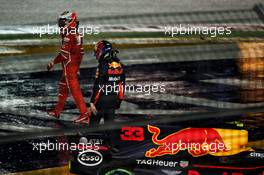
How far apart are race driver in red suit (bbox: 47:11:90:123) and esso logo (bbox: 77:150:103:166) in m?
0.36

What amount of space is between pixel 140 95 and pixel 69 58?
1.42 ft

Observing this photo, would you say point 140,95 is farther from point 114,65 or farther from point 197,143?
point 197,143

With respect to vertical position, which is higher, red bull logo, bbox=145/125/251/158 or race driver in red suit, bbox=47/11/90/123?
race driver in red suit, bbox=47/11/90/123

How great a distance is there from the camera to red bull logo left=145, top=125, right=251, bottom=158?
285 centimetres

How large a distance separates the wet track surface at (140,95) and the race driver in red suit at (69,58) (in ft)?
0.11

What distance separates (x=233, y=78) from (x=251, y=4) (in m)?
0.44

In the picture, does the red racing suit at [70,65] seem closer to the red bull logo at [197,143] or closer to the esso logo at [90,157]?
the esso logo at [90,157]

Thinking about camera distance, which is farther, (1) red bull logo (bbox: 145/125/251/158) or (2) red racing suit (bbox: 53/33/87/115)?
(1) red bull logo (bbox: 145/125/251/158)

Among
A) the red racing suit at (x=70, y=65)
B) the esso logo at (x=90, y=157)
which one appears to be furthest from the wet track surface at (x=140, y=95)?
the esso logo at (x=90, y=157)

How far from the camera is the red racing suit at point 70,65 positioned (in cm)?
259

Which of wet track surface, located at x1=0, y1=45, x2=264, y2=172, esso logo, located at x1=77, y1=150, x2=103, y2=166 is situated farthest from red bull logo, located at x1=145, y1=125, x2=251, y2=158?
esso logo, located at x1=77, y1=150, x2=103, y2=166

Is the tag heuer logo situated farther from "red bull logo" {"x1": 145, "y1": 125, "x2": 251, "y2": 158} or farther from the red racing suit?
the red racing suit

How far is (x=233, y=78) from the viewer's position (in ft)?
8.93

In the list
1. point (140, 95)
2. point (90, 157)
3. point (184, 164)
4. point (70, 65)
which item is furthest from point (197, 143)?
point (70, 65)
